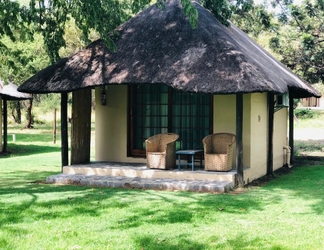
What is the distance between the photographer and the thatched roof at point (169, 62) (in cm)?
862

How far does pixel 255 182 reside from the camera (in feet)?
32.7

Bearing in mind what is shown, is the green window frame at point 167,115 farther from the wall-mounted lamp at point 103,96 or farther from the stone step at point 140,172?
the stone step at point 140,172

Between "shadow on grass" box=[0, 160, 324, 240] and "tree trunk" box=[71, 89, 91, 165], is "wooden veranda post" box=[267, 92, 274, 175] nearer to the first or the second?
"shadow on grass" box=[0, 160, 324, 240]

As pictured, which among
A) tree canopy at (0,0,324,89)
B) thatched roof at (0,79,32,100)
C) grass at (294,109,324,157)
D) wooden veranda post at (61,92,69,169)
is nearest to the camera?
tree canopy at (0,0,324,89)

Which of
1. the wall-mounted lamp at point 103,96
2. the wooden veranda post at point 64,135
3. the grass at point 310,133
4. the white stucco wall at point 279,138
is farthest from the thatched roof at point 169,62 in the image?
the grass at point 310,133

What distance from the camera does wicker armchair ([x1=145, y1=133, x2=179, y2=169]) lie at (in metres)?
9.59

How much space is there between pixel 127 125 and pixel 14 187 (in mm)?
3118

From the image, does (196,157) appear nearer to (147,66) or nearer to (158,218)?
(147,66)

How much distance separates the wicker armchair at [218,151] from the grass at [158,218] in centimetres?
71

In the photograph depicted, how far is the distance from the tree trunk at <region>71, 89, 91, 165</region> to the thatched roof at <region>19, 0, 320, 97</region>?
2.55 ft

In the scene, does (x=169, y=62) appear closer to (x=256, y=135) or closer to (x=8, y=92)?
(x=256, y=135)

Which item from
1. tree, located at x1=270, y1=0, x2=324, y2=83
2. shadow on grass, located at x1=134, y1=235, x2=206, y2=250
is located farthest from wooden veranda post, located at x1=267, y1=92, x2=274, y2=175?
shadow on grass, located at x1=134, y1=235, x2=206, y2=250

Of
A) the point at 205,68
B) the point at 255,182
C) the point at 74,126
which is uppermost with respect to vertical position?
the point at 205,68

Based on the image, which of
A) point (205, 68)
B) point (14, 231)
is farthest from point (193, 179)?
point (14, 231)
